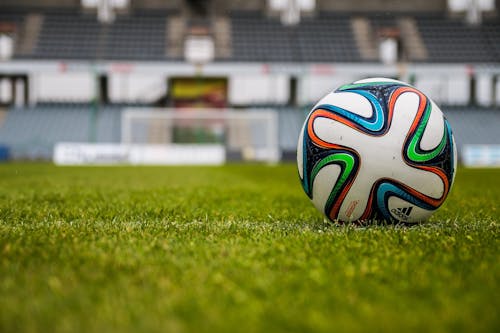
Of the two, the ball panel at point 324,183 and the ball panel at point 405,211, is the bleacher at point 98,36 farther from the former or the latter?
the ball panel at point 405,211

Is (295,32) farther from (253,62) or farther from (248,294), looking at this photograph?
(248,294)

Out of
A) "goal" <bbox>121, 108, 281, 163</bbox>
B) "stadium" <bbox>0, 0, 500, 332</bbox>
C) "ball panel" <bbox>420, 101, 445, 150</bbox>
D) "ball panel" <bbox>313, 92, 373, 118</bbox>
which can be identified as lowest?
"goal" <bbox>121, 108, 281, 163</bbox>

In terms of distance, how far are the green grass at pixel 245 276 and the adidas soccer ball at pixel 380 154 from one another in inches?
7.0

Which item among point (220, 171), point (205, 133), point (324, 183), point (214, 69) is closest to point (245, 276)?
point (324, 183)

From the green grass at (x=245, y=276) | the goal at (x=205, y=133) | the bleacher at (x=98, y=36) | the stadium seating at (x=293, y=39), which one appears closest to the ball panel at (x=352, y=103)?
the green grass at (x=245, y=276)

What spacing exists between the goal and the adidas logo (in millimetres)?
21169

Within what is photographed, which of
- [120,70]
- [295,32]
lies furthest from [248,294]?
[295,32]

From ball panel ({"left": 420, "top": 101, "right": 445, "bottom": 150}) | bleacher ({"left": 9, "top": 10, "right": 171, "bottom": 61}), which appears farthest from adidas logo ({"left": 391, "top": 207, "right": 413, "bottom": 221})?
bleacher ({"left": 9, "top": 10, "right": 171, "bottom": 61})

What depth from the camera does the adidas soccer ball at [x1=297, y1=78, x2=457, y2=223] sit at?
3.56 meters

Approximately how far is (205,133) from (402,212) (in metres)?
21.9

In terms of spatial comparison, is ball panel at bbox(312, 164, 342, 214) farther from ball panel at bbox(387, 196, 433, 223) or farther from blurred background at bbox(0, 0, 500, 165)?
blurred background at bbox(0, 0, 500, 165)

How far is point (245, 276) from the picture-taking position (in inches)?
90.6

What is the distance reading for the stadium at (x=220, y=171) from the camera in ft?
6.42

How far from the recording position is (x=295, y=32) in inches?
1254
